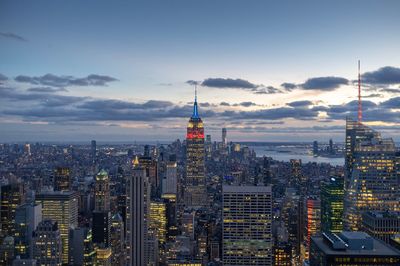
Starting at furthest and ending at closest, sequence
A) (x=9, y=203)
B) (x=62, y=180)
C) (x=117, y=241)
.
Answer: (x=62, y=180), (x=117, y=241), (x=9, y=203)

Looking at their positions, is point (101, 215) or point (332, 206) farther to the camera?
point (332, 206)

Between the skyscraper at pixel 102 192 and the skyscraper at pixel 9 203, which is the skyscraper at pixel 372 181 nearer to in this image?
the skyscraper at pixel 102 192

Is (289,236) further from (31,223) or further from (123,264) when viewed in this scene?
(31,223)

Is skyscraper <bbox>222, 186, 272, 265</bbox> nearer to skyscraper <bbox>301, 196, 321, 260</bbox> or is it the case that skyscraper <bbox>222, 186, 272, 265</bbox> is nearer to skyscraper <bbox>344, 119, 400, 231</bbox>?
skyscraper <bbox>301, 196, 321, 260</bbox>

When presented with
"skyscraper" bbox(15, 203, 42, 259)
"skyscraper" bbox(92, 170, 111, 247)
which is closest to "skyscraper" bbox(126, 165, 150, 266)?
"skyscraper" bbox(92, 170, 111, 247)

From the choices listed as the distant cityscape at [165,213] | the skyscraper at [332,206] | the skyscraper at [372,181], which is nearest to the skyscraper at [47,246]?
the distant cityscape at [165,213]

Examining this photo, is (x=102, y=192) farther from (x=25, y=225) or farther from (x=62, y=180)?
(x=25, y=225)

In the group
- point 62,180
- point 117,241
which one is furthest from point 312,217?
point 62,180
